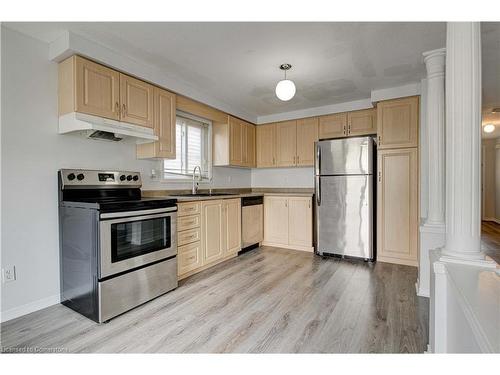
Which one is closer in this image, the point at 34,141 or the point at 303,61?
the point at 34,141

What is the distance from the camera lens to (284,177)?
193 inches

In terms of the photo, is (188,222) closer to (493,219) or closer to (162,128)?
(162,128)

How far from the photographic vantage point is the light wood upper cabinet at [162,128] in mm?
2924

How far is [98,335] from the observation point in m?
1.84

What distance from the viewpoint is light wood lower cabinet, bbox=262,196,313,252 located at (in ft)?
13.3

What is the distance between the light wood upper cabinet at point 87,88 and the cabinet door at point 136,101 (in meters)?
0.08

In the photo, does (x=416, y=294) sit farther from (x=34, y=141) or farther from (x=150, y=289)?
(x=34, y=141)

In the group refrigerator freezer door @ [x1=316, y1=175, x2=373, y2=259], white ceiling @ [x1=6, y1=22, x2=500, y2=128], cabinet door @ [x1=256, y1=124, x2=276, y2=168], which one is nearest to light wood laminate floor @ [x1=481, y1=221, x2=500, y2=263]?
refrigerator freezer door @ [x1=316, y1=175, x2=373, y2=259]

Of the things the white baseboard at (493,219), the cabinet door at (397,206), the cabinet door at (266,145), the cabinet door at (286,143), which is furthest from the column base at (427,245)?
the white baseboard at (493,219)

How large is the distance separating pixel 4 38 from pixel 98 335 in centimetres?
238

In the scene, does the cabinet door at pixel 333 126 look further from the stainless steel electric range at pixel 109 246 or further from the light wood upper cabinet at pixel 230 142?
the stainless steel electric range at pixel 109 246

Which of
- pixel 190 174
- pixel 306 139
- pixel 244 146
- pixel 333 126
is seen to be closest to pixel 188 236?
pixel 190 174

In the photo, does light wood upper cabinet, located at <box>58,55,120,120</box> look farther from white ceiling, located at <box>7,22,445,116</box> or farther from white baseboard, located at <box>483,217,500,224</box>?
white baseboard, located at <box>483,217,500,224</box>
